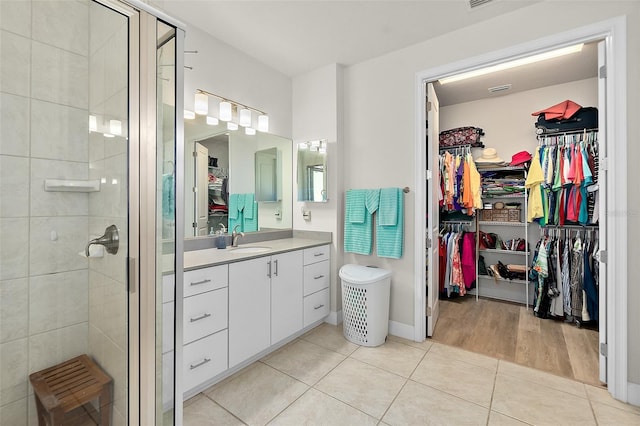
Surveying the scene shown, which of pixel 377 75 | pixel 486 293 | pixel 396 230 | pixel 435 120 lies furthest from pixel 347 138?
pixel 486 293

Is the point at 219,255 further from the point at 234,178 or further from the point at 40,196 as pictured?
the point at 40,196

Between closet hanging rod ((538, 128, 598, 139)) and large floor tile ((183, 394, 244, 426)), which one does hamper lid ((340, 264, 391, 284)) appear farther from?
closet hanging rod ((538, 128, 598, 139))

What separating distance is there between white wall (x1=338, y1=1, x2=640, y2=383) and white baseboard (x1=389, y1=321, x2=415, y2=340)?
0.14 feet

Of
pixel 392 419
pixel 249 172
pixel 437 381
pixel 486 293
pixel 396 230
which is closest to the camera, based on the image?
pixel 392 419

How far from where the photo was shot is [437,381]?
1946mm

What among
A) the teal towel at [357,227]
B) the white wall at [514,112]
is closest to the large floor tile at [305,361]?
the teal towel at [357,227]

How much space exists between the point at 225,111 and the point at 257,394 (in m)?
2.18

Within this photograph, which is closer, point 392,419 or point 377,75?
point 392,419

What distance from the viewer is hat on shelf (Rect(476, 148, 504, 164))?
3.53 metres

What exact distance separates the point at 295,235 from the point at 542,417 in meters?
2.36

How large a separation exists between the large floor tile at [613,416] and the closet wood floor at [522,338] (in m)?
0.27

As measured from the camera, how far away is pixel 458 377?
2.00 meters

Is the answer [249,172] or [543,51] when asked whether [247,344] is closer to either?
[249,172]

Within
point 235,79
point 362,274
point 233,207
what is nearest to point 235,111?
point 235,79
